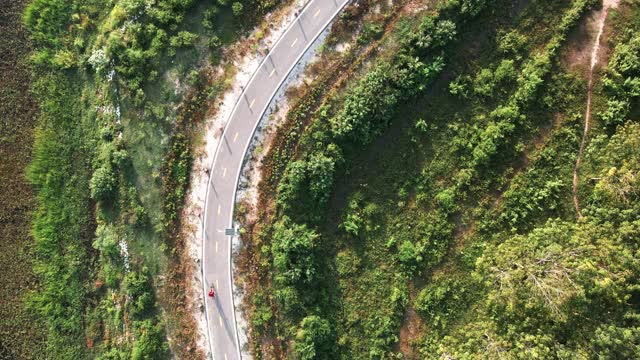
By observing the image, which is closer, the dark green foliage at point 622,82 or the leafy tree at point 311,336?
the dark green foliage at point 622,82

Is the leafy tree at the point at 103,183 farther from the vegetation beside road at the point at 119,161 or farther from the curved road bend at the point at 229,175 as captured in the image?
the curved road bend at the point at 229,175

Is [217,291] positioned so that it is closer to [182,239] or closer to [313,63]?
[182,239]

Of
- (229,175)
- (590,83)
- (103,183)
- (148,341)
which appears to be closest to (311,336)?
(148,341)

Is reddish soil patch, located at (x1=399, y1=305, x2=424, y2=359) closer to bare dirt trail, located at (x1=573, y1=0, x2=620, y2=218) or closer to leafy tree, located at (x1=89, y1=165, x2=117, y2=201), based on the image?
bare dirt trail, located at (x1=573, y1=0, x2=620, y2=218)

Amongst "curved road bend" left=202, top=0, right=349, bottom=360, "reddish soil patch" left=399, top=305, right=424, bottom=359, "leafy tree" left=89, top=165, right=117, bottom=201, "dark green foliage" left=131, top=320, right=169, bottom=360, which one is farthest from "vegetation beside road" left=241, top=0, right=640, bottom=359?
"leafy tree" left=89, top=165, right=117, bottom=201

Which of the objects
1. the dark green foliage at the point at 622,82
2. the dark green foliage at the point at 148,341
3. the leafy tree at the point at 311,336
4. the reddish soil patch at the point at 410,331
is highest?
the dark green foliage at the point at 622,82

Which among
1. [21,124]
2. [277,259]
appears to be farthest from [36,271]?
[277,259]

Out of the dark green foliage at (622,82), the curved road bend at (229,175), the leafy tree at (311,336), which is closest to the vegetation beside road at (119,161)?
the curved road bend at (229,175)
